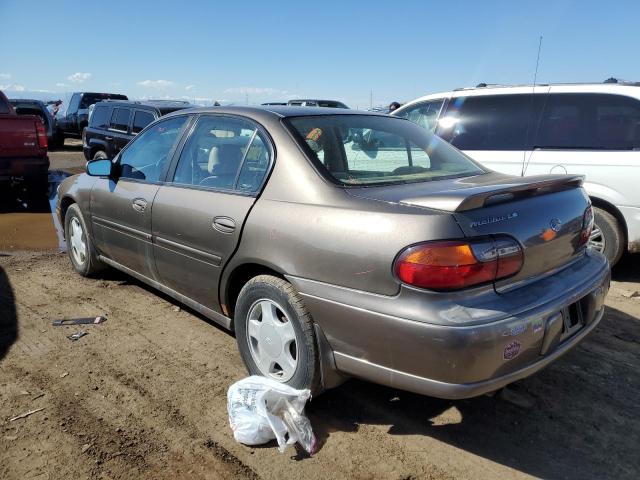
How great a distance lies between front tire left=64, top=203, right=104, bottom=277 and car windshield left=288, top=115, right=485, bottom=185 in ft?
8.89

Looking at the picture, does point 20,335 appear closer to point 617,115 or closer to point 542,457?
point 542,457

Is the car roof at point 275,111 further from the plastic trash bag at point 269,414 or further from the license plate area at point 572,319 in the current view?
the license plate area at point 572,319

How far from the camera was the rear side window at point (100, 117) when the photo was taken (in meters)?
10.9

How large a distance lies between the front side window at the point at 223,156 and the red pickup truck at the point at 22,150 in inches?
231

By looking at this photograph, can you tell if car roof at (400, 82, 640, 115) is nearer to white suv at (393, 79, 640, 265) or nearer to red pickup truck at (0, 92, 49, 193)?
white suv at (393, 79, 640, 265)

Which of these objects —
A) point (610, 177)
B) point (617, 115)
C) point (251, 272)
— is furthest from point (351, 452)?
point (617, 115)

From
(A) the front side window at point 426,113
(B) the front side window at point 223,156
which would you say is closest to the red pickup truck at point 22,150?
(A) the front side window at point 426,113

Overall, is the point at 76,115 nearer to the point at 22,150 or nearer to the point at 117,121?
the point at 117,121

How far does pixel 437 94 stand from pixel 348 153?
3715 mm

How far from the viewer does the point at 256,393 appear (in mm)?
2744

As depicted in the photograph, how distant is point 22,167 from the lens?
8297mm

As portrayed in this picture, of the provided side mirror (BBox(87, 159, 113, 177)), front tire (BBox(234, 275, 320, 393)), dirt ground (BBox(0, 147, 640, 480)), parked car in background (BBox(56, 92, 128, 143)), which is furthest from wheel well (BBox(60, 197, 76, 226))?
parked car in background (BBox(56, 92, 128, 143))

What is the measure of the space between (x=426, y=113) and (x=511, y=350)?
4.71 m

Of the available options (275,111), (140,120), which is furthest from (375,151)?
(140,120)
